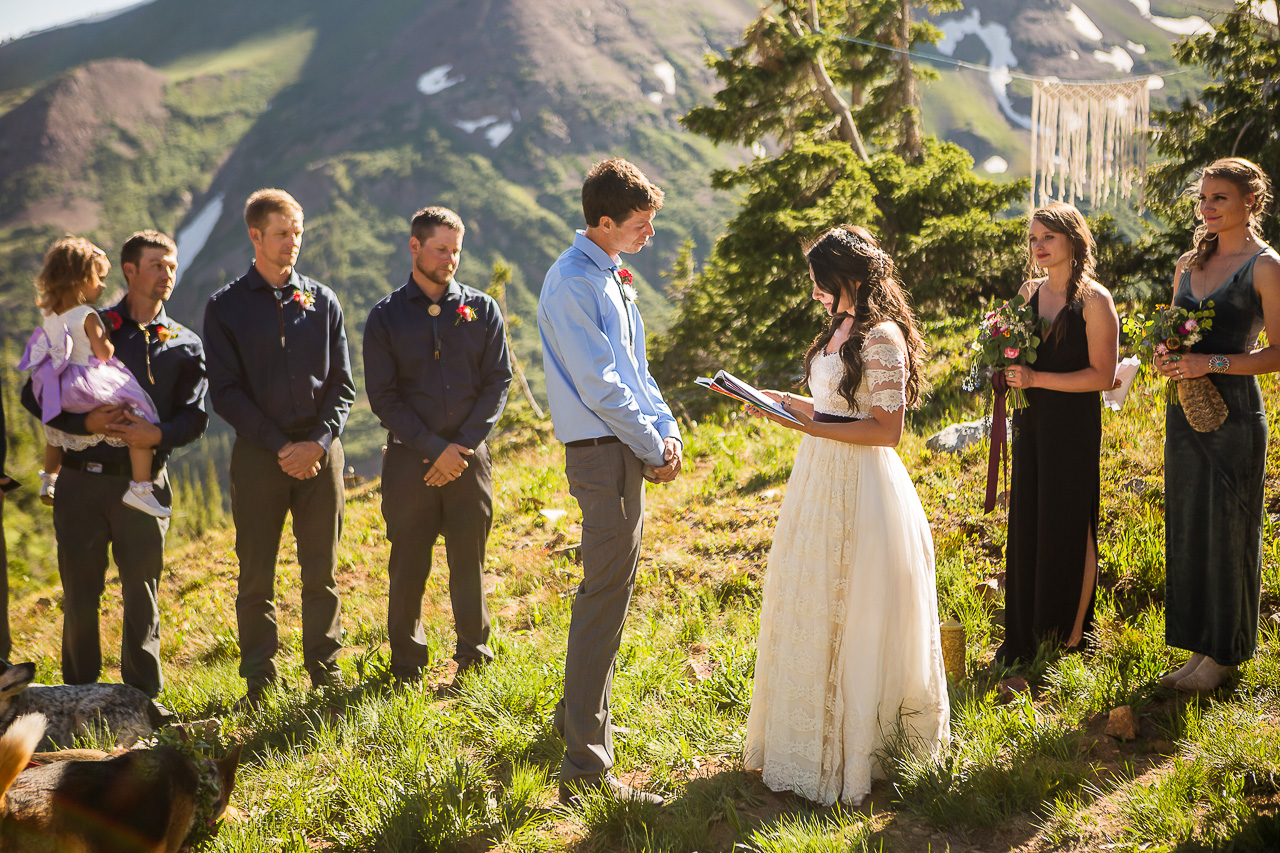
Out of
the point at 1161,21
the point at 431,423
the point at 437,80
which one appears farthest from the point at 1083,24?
the point at 431,423

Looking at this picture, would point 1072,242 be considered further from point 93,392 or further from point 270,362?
point 93,392

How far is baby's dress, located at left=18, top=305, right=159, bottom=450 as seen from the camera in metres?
4.71

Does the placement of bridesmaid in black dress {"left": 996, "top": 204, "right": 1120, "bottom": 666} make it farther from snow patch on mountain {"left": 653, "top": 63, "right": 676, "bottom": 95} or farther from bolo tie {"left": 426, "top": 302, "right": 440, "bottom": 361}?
snow patch on mountain {"left": 653, "top": 63, "right": 676, "bottom": 95}

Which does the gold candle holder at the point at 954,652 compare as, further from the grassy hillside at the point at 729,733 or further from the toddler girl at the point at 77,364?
the toddler girl at the point at 77,364

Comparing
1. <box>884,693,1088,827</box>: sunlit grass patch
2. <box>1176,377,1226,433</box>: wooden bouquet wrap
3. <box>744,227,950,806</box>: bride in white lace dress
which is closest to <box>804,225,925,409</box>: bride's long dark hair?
<box>744,227,950,806</box>: bride in white lace dress

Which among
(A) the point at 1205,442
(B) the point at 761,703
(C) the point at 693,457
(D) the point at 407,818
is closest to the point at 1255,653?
(A) the point at 1205,442

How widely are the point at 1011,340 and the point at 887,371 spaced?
130 centimetres

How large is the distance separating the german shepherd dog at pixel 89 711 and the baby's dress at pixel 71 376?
55.2 inches

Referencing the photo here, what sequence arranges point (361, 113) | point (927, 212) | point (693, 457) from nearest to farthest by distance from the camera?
point (693, 457) < point (927, 212) < point (361, 113)

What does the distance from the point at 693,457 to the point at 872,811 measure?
20.8ft

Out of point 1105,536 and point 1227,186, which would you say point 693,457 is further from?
point 1227,186

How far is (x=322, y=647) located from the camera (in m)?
5.20

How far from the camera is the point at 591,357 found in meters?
3.46

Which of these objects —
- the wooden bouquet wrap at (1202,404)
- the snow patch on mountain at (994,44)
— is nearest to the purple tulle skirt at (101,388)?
the wooden bouquet wrap at (1202,404)
